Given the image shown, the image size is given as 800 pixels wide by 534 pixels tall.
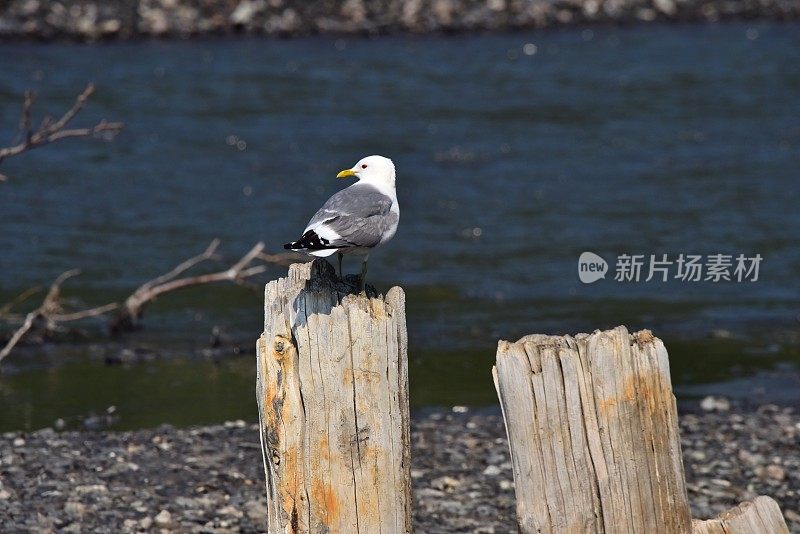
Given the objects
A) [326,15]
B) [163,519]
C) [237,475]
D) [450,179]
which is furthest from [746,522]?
[326,15]

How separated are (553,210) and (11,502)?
455 inches

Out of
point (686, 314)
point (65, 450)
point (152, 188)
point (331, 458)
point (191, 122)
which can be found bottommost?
point (331, 458)

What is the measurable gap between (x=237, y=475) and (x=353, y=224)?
11.0 feet

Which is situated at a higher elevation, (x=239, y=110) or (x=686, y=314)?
(x=239, y=110)

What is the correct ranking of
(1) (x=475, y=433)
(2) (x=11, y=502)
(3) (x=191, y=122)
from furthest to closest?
(3) (x=191, y=122) → (1) (x=475, y=433) → (2) (x=11, y=502)

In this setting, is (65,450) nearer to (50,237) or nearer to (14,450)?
(14,450)

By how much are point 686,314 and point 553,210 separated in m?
4.48

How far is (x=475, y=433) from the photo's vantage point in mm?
9898

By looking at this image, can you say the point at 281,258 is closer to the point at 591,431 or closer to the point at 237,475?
the point at 237,475

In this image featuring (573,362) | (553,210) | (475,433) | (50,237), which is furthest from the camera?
(553,210)

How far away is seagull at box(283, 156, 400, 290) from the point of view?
5684mm

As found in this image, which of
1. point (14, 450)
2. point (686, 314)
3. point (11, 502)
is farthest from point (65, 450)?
point (686, 314)

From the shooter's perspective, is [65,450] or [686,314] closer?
[65,450]

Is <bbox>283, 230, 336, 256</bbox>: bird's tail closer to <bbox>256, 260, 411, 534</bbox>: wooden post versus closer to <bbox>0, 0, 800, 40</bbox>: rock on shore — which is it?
<bbox>256, 260, 411, 534</bbox>: wooden post
